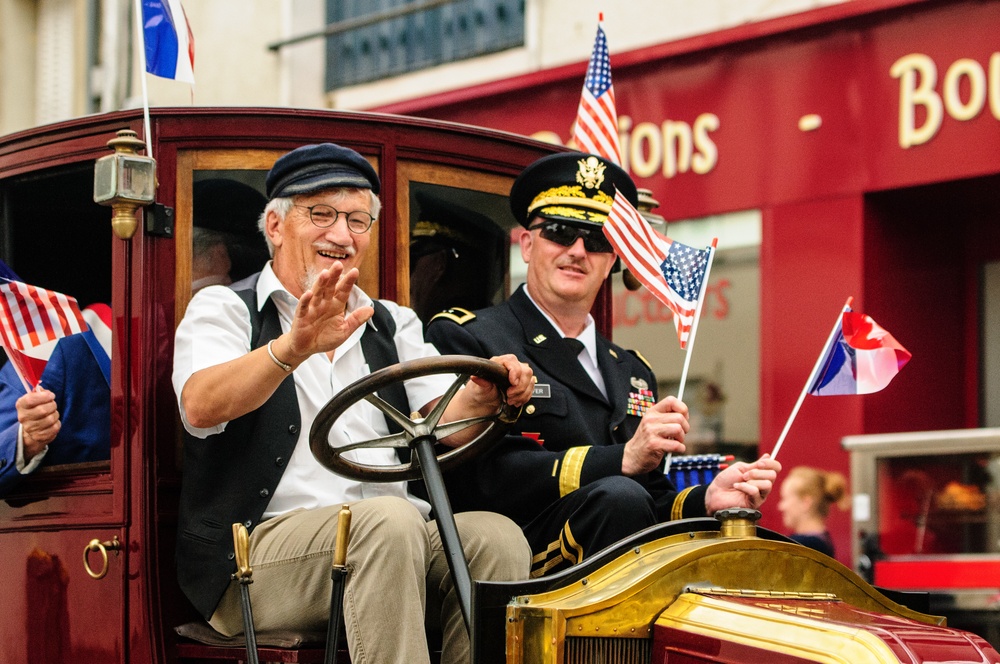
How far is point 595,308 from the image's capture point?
4547 millimetres

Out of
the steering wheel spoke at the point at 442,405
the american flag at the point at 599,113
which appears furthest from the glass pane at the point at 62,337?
the american flag at the point at 599,113

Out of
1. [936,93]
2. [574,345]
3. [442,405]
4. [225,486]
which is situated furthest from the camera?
[936,93]

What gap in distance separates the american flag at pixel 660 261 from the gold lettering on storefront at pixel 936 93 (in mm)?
5053

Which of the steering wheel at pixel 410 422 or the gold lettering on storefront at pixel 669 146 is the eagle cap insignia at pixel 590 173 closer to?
the steering wheel at pixel 410 422

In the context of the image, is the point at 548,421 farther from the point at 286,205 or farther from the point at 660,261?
the point at 286,205

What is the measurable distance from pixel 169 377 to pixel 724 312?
20.1 feet

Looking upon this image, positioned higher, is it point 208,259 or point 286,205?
point 286,205

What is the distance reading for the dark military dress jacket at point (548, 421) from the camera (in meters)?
3.55

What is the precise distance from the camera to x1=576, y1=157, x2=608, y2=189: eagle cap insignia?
404 cm

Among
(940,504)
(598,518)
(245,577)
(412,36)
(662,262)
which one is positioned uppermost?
(412,36)

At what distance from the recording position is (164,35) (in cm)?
414

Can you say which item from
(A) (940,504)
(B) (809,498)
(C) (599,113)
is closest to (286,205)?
(C) (599,113)

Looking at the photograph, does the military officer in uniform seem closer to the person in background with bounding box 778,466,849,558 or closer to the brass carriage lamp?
the brass carriage lamp

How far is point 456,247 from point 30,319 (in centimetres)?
119
